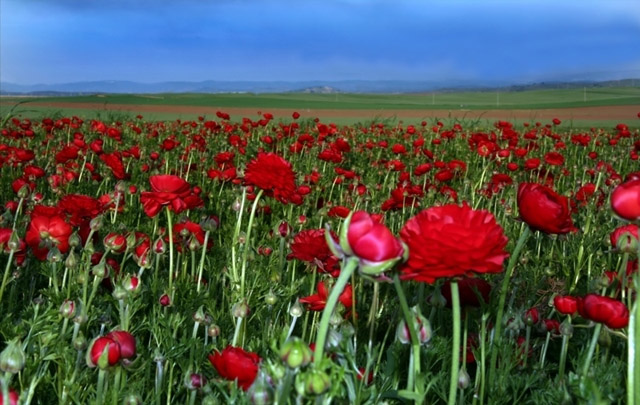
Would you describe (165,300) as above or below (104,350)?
below

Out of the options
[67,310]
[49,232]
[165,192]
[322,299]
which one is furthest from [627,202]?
[49,232]

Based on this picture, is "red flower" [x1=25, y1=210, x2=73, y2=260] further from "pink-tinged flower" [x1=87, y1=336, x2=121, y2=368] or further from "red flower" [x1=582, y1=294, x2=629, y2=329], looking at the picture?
"red flower" [x1=582, y1=294, x2=629, y2=329]

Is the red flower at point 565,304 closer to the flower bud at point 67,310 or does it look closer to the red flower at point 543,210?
the red flower at point 543,210

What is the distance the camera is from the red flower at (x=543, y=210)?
150 cm

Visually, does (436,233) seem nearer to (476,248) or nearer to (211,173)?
(476,248)

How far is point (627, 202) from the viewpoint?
1165 mm

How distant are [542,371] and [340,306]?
60 centimetres

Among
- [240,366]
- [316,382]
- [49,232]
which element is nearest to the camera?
[316,382]

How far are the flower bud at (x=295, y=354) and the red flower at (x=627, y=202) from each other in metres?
0.59

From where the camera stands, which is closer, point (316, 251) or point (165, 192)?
point (316, 251)

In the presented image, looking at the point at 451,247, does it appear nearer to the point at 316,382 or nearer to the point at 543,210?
the point at 316,382

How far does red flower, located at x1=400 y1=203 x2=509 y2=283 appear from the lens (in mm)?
1116

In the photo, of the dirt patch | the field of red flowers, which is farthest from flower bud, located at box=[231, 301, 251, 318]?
the dirt patch

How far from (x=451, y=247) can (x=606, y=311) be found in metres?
0.66
